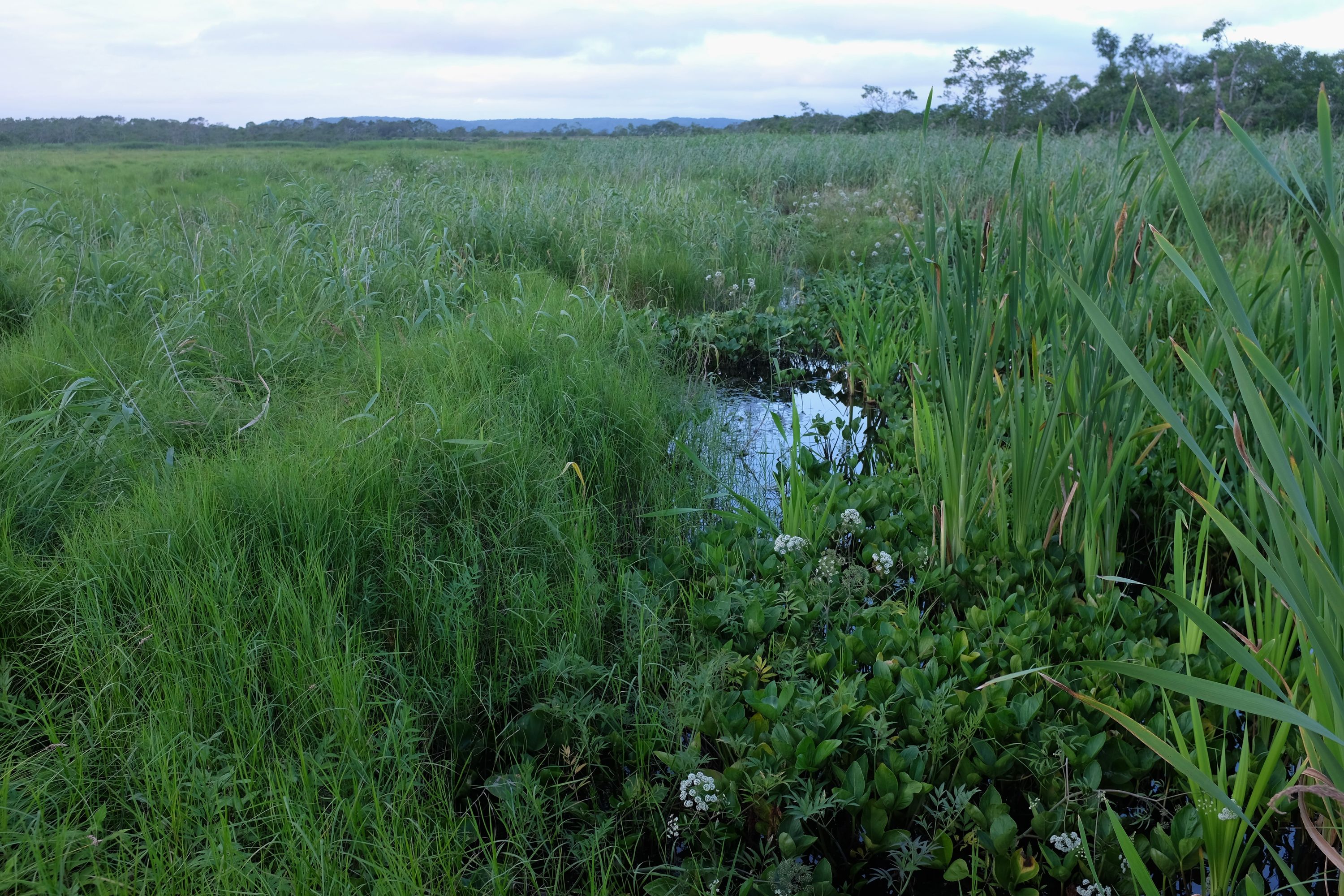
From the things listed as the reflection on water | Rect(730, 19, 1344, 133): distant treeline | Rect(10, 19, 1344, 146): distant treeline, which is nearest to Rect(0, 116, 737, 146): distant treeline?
Rect(10, 19, 1344, 146): distant treeline

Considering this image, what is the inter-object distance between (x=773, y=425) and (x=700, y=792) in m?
2.41

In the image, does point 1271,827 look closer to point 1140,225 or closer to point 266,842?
point 1140,225

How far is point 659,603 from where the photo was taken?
217 cm

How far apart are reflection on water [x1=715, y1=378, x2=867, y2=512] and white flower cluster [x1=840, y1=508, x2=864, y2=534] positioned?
1.36 feet

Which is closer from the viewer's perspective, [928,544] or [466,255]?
[928,544]

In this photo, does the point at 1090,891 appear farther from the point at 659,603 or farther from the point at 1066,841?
the point at 659,603

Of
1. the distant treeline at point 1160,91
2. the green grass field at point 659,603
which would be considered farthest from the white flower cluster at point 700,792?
the distant treeline at point 1160,91

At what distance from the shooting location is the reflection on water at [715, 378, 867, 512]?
3162mm

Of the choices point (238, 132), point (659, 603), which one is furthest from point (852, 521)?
point (238, 132)

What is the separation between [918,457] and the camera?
107 inches

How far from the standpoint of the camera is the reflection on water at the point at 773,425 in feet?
10.4

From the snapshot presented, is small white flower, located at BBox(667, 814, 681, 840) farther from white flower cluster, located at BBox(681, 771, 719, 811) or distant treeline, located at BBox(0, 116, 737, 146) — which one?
distant treeline, located at BBox(0, 116, 737, 146)

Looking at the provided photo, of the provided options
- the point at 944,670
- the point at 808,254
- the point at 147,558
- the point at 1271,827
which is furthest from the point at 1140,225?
the point at 808,254

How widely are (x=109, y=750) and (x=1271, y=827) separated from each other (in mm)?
2331
